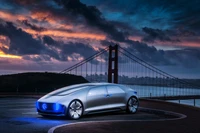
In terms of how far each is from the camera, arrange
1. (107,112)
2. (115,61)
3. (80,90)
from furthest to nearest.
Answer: (115,61) → (107,112) → (80,90)

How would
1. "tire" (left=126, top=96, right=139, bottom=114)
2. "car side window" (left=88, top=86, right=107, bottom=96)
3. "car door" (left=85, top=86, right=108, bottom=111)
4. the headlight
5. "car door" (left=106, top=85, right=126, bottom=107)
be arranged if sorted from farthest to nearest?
"tire" (left=126, top=96, right=139, bottom=114), "car door" (left=106, top=85, right=126, bottom=107), "car side window" (left=88, top=86, right=107, bottom=96), "car door" (left=85, top=86, right=108, bottom=111), the headlight

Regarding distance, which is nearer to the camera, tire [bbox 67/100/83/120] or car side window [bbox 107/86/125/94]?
tire [bbox 67/100/83/120]

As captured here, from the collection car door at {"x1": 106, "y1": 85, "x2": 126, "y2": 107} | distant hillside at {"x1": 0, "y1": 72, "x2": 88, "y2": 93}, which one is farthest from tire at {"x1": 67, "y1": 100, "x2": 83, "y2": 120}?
distant hillside at {"x1": 0, "y1": 72, "x2": 88, "y2": 93}

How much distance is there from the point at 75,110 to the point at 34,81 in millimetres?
95149

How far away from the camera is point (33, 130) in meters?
8.78

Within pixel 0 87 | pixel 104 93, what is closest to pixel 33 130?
pixel 104 93

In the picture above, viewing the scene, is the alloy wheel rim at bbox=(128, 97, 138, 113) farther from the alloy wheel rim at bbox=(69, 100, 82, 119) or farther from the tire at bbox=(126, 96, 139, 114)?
the alloy wheel rim at bbox=(69, 100, 82, 119)

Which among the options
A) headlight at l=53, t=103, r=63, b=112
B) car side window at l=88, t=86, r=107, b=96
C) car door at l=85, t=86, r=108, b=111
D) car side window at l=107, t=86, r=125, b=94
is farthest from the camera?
car side window at l=107, t=86, r=125, b=94

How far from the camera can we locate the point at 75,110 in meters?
11.6

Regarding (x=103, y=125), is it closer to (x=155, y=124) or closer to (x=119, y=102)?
(x=155, y=124)

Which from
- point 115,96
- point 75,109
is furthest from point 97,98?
point 75,109

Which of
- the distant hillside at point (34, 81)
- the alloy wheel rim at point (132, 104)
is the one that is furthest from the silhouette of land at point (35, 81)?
the alloy wheel rim at point (132, 104)

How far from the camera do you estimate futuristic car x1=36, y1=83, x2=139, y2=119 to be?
1146 centimetres

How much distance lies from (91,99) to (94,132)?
Result: 148 inches
